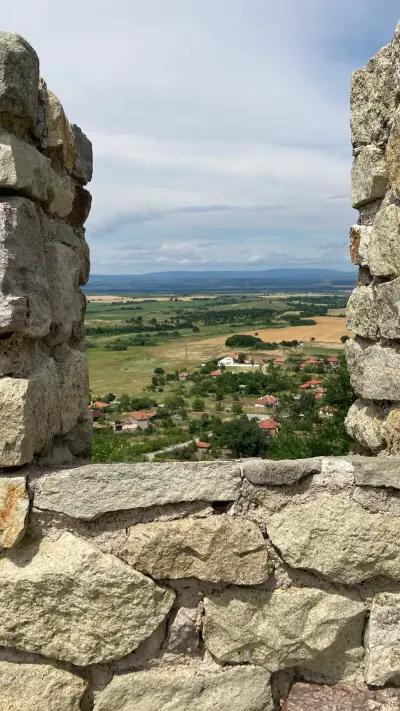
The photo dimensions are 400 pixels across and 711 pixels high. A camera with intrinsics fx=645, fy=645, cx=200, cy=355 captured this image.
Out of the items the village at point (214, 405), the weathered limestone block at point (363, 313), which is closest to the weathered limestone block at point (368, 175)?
the weathered limestone block at point (363, 313)

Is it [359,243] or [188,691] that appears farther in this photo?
[359,243]

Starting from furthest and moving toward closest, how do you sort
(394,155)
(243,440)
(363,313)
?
1. (243,440)
2. (363,313)
3. (394,155)

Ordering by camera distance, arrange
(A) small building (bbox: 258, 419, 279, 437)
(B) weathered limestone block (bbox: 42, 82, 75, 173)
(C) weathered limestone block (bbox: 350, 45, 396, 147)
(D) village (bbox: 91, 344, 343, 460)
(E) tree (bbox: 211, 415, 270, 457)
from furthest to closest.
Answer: (A) small building (bbox: 258, 419, 279, 437) → (D) village (bbox: 91, 344, 343, 460) → (E) tree (bbox: 211, 415, 270, 457) → (C) weathered limestone block (bbox: 350, 45, 396, 147) → (B) weathered limestone block (bbox: 42, 82, 75, 173)

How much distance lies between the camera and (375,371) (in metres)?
2.87

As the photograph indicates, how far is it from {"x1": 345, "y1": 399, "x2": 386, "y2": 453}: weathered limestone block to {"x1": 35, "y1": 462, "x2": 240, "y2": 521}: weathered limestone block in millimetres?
937

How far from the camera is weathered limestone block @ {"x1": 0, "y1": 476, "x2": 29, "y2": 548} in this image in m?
2.16

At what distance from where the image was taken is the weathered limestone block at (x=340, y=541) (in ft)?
7.18

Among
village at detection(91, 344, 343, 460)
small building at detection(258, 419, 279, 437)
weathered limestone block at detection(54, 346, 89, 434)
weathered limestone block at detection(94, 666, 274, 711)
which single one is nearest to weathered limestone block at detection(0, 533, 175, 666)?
weathered limestone block at detection(94, 666, 274, 711)

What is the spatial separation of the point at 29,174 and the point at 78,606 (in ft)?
4.89

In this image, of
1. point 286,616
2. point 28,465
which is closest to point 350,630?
point 286,616

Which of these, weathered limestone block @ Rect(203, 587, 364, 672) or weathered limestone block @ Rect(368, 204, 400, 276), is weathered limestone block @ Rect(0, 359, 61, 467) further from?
weathered limestone block @ Rect(368, 204, 400, 276)

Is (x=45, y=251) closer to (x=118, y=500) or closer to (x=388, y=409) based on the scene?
(x=118, y=500)

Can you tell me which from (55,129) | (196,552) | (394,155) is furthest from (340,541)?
(55,129)

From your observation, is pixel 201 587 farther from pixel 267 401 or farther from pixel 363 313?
pixel 267 401
